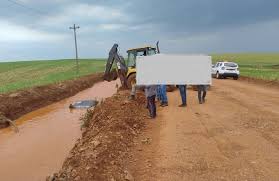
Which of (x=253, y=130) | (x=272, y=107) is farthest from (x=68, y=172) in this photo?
(x=272, y=107)

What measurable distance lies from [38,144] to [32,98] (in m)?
11.6

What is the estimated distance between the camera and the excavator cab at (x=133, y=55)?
26406mm

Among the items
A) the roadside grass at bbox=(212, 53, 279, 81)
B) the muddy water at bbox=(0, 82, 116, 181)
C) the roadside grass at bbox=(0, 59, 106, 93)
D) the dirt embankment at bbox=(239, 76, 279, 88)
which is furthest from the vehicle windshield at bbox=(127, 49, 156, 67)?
the roadside grass at bbox=(212, 53, 279, 81)

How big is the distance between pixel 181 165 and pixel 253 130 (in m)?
4.28

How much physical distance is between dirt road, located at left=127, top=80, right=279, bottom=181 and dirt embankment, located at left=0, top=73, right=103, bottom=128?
32.2ft

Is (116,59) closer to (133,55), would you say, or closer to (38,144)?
(133,55)

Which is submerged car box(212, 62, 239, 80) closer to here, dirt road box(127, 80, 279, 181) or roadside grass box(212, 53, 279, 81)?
roadside grass box(212, 53, 279, 81)

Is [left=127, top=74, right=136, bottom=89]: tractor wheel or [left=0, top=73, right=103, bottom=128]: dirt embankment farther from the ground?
[left=127, top=74, right=136, bottom=89]: tractor wheel

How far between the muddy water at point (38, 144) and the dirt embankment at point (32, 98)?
600 mm

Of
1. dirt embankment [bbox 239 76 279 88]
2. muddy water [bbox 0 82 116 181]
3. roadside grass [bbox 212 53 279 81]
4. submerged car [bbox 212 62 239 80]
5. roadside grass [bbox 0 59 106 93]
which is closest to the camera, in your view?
muddy water [bbox 0 82 116 181]

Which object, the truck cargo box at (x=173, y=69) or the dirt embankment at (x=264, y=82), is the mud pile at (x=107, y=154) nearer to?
the truck cargo box at (x=173, y=69)

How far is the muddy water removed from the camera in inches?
518

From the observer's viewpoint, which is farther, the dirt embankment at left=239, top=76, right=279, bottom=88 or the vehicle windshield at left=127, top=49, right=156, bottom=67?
the dirt embankment at left=239, top=76, right=279, bottom=88

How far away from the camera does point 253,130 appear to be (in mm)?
13227
